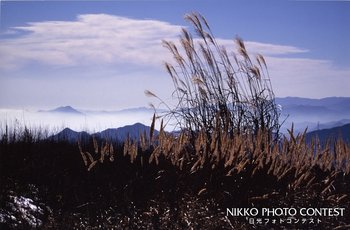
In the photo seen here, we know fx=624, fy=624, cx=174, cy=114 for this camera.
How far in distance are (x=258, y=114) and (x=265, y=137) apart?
0.79m

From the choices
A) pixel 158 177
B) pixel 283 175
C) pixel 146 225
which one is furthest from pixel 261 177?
pixel 146 225

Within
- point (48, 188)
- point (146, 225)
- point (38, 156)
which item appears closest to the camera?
point (146, 225)

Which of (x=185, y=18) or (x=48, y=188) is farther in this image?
(x=185, y=18)

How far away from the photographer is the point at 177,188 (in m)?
4.23

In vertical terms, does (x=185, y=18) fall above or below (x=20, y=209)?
above

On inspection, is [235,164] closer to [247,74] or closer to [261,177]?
[261,177]

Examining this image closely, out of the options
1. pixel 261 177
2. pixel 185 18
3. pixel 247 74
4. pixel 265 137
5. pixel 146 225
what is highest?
pixel 185 18

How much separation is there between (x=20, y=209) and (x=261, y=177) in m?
1.66

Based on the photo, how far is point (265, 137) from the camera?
15.2 feet

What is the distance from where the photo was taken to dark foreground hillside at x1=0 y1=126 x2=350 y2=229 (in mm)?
3910

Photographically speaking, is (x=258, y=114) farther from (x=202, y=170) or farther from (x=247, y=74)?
(x=202, y=170)

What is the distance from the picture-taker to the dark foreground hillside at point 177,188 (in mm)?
3910

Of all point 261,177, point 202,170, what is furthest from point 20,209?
point 261,177

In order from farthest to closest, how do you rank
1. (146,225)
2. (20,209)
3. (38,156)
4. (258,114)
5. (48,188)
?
(258,114)
(38,156)
(48,188)
(20,209)
(146,225)
